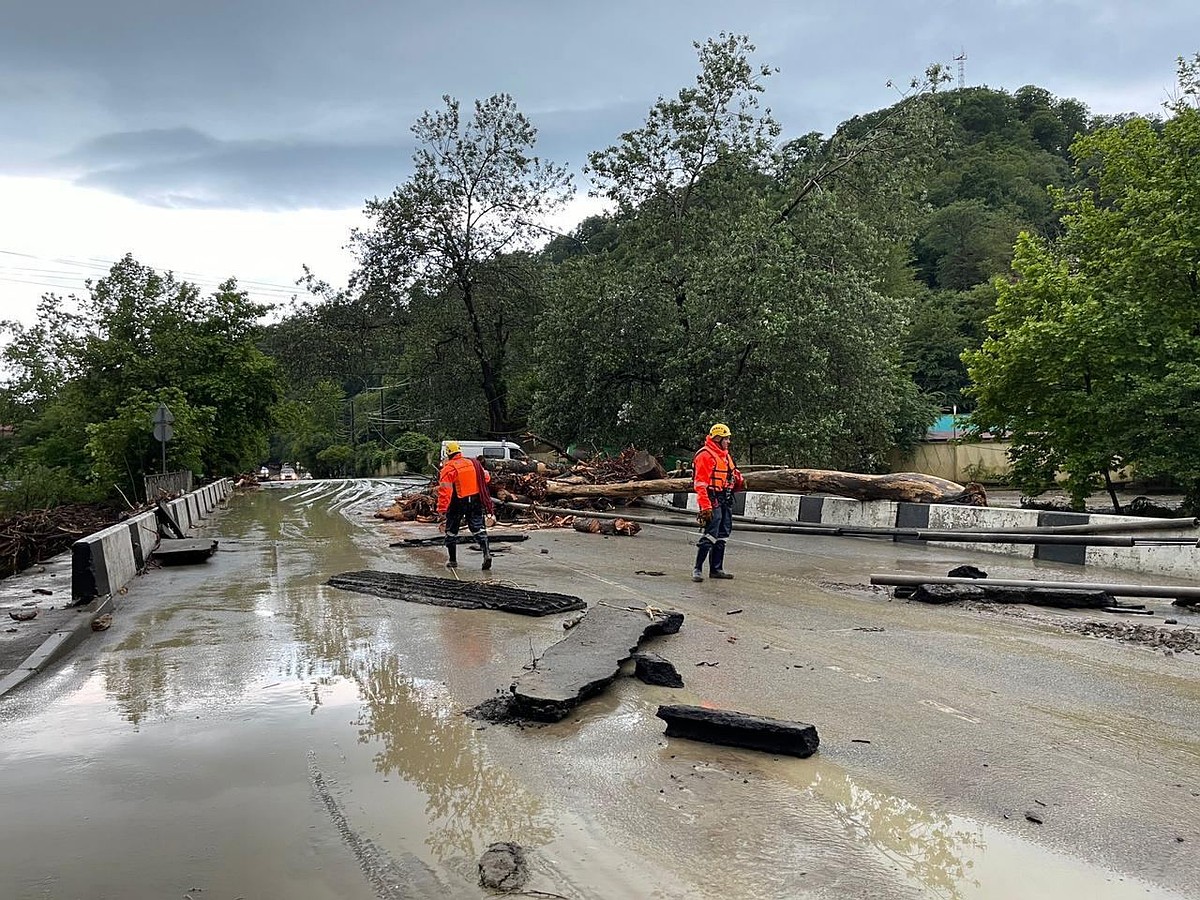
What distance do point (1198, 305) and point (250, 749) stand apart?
1680cm

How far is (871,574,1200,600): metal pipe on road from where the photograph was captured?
301 inches

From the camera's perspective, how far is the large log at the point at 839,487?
14695 millimetres

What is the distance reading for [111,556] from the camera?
9891 millimetres

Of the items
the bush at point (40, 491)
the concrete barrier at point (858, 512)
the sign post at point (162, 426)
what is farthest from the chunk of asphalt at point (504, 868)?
the sign post at point (162, 426)

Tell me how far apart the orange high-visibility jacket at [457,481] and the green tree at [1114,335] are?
10378mm

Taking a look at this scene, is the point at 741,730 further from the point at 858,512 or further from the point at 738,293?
the point at 738,293

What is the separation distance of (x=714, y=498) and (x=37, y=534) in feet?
45.5

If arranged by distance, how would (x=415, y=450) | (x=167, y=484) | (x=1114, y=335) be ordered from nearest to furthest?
(x=1114, y=335), (x=167, y=484), (x=415, y=450)

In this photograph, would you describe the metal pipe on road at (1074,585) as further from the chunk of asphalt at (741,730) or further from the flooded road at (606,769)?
the chunk of asphalt at (741,730)

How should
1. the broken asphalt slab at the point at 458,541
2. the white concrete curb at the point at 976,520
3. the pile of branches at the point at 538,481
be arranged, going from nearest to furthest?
the white concrete curb at the point at 976,520, the broken asphalt slab at the point at 458,541, the pile of branches at the point at 538,481

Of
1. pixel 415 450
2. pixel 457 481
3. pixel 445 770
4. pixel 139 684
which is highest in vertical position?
pixel 457 481

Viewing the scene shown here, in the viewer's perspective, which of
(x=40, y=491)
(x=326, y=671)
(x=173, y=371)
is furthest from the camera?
(x=173, y=371)

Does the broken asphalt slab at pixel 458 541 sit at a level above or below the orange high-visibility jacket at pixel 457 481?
below

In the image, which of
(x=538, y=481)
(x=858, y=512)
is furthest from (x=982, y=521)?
(x=538, y=481)
